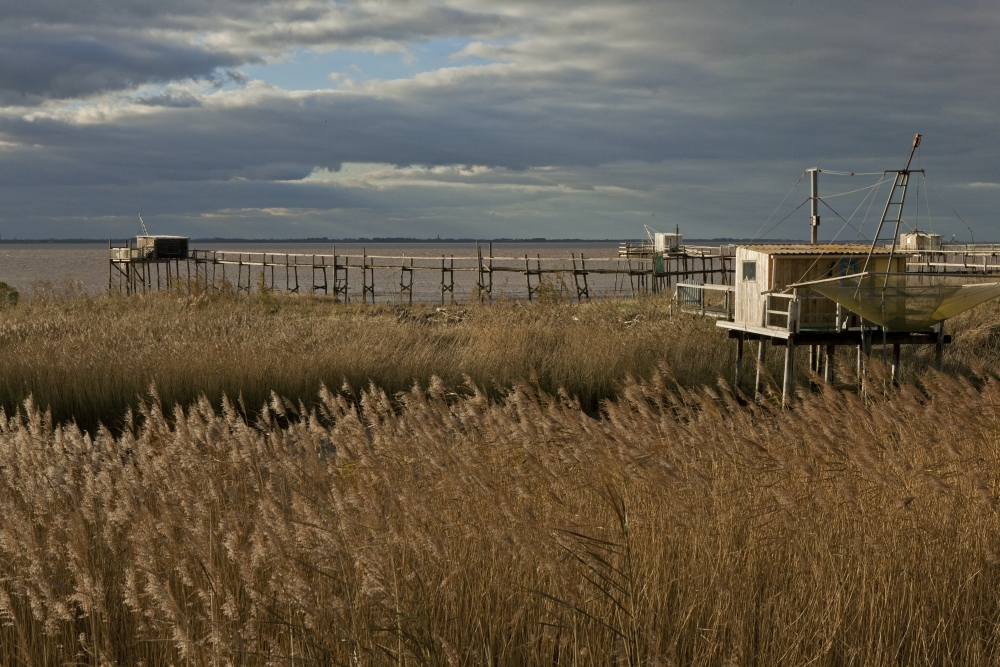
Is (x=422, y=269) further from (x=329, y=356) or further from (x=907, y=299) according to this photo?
(x=907, y=299)

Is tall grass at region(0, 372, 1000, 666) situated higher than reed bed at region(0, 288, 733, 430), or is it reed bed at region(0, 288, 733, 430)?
tall grass at region(0, 372, 1000, 666)

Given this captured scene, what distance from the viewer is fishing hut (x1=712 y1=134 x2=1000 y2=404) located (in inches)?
454

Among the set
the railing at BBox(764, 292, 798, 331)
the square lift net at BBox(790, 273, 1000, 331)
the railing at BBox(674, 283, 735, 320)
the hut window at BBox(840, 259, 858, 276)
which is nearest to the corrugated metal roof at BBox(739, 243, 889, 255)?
the hut window at BBox(840, 259, 858, 276)

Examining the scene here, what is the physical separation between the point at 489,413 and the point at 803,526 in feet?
6.75

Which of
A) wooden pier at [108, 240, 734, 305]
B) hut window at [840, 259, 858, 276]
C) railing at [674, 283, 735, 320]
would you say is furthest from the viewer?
wooden pier at [108, 240, 734, 305]

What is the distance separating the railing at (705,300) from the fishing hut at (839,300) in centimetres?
92

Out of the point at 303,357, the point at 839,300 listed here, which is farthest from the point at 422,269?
the point at 839,300

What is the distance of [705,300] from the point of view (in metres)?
17.8

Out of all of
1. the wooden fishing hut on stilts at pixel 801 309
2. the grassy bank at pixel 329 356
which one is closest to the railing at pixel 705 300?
the grassy bank at pixel 329 356

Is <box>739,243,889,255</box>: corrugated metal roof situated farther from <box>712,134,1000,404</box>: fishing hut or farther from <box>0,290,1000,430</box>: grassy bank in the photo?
<box>0,290,1000,430</box>: grassy bank

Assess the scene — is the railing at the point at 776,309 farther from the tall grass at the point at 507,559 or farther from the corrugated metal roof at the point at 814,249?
the tall grass at the point at 507,559

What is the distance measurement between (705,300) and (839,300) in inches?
237

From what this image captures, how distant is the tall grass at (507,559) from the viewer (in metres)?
2.90

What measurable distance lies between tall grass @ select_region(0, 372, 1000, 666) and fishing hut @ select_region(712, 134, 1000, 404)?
24.4ft
